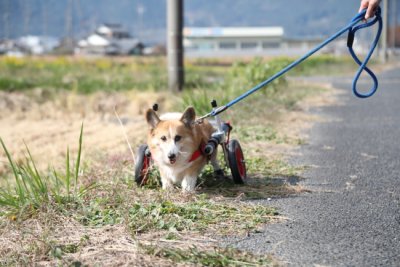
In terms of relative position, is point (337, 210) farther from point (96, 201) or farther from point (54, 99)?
point (54, 99)

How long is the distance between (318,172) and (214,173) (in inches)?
44.9

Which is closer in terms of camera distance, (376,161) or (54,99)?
(376,161)

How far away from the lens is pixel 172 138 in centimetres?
488

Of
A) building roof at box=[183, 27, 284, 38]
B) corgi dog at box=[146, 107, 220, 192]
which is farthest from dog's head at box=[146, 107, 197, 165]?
building roof at box=[183, 27, 284, 38]

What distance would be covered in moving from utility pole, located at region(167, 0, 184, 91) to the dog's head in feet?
30.9

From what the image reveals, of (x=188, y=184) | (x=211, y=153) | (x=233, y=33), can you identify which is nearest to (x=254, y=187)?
(x=211, y=153)

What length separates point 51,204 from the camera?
455cm

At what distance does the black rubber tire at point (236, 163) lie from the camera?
526 centimetres

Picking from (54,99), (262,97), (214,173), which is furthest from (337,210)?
(54,99)

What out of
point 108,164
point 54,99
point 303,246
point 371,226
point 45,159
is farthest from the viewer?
point 54,99

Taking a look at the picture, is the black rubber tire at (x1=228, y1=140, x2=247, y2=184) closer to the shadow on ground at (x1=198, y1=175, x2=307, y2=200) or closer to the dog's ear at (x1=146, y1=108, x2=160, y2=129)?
the shadow on ground at (x1=198, y1=175, x2=307, y2=200)

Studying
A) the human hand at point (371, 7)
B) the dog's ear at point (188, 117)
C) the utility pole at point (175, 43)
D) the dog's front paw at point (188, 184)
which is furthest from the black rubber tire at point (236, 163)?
the utility pole at point (175, 43)

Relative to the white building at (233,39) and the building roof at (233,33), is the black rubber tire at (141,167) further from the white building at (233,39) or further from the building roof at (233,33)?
the building roof at (233,33)

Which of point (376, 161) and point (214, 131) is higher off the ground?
point (214, 131)
